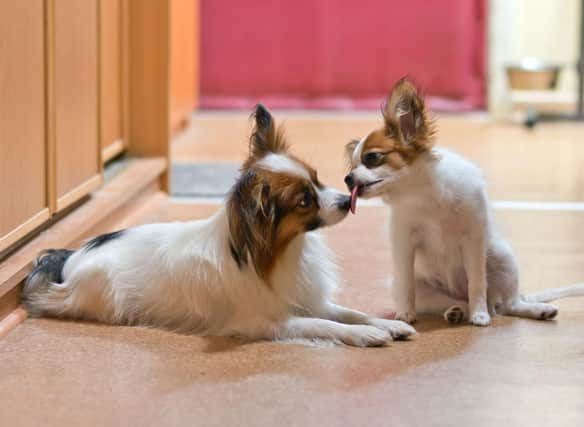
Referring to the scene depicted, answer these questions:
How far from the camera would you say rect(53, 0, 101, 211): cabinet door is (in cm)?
334

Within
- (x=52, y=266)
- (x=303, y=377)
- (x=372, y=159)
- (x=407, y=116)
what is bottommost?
(x=303, y=377)

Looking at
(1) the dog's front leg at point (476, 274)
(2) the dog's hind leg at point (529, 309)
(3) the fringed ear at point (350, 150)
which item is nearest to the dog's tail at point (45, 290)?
(3) the fringed ear at point (350, 150)

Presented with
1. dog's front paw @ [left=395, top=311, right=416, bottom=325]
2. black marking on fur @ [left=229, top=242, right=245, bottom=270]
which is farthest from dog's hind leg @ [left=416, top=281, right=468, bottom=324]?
black marking on fur @ [left=229, top=242, right=245, bottom=270]

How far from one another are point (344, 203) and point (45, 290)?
32.9 inches

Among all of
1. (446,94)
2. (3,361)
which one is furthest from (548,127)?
(3,361)

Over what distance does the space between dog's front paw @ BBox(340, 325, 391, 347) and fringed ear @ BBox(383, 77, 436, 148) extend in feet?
1.55

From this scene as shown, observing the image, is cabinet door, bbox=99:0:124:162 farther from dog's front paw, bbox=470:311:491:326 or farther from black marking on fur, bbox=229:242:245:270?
dog's front paw, bbox=470:311:491:326

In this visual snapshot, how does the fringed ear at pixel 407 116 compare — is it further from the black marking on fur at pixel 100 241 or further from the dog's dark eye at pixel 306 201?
the black marking on fur at pixel 100 241

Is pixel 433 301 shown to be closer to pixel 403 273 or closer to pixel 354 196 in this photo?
pixel 403 273

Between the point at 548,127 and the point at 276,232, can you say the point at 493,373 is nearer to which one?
the point at 276,232

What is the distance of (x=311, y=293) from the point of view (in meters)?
2.74

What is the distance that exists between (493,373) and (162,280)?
860mm

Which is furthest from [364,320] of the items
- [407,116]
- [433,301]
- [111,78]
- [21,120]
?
[111,78]

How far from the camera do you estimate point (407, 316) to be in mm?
2809
